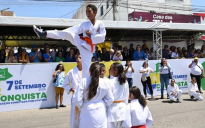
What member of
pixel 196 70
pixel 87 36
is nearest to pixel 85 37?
pixel 87 36

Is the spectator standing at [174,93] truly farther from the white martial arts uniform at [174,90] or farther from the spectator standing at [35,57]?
the spectator standing at [35,57]

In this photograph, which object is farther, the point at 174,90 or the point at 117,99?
the point at 174,90

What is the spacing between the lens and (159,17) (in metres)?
23.0

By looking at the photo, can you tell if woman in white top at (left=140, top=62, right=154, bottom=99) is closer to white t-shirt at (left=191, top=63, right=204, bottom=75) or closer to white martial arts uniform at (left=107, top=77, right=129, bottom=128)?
white t-shirt at (left=191, top=63, right=204, bottom=75)

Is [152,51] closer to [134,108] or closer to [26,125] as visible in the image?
[26,125]

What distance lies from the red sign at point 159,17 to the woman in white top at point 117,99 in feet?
59.6

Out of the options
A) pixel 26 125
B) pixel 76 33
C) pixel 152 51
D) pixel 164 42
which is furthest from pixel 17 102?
pixel 164 42

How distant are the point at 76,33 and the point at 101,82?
4.30ft

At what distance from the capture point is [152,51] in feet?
43.2

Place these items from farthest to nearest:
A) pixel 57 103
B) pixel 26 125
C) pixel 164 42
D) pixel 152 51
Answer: pixel 164 42, pixel 152 51, pixel 57 103, pixel 26 125

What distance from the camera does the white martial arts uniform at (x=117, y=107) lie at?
3524 millimetres

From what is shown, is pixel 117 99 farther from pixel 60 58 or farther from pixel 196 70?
pixel 196 70

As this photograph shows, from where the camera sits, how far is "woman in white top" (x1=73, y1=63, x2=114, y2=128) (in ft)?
10.5

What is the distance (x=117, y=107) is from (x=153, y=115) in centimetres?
381
